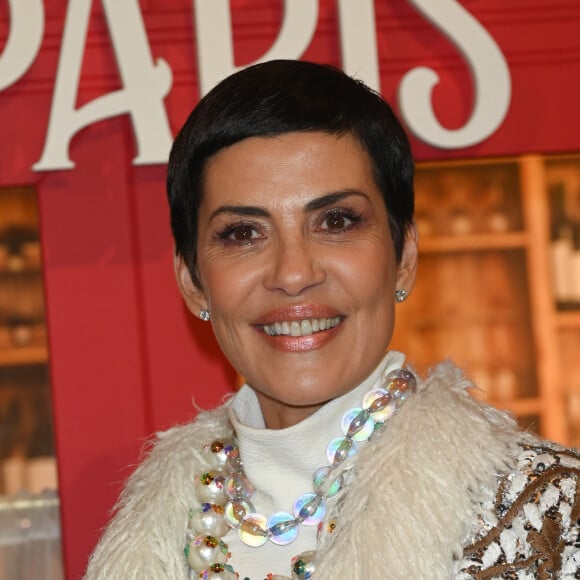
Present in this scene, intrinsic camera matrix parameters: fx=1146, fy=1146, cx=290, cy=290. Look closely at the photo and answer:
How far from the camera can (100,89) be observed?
2281 mm

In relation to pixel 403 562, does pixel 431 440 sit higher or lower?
higher

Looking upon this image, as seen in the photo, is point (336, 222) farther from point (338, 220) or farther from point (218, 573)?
point (218, 573)

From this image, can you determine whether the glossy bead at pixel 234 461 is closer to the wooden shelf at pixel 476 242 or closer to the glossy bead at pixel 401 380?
the glossy bead at pixel 401 380

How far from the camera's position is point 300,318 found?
51.6 inches

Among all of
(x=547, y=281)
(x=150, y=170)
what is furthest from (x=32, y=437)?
(x=547, y=281)

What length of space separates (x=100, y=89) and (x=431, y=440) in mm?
1264

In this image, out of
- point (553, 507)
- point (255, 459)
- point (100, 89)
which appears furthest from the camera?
point (100, 89)

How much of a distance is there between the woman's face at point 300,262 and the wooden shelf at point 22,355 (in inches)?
55.4

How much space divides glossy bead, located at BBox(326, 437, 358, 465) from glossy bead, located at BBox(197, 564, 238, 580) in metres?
0.18

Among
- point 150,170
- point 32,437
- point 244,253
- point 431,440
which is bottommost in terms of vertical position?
point 32,437

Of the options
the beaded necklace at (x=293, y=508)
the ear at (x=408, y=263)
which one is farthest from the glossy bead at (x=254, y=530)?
the ear at (x=408, y=263)

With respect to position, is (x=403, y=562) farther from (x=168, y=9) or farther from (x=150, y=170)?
(x=168, y=9)

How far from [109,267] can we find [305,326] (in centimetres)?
104

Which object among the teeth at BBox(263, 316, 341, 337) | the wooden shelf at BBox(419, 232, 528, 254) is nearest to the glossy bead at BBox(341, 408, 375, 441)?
the teeth at BBox(263, 316, 341, 337)
